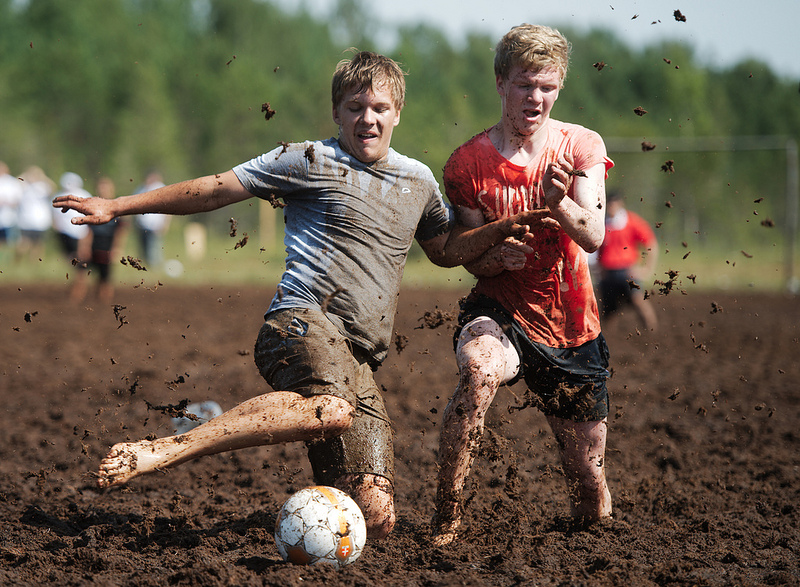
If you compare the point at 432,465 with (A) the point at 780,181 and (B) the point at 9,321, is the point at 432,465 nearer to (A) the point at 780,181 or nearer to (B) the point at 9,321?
(B) the point at 9,321

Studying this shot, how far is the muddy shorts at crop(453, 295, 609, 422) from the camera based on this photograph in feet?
13.6

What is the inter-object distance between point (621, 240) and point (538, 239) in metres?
7.48

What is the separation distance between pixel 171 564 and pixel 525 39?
2988 millimetres

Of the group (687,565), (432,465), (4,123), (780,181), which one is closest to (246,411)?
(687,565)

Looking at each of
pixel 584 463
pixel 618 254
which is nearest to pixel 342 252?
pixel 584 463

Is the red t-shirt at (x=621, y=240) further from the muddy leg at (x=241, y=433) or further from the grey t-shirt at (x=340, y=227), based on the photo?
the muddy leg at (x=241, y=433)

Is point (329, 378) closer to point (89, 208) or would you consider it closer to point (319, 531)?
point (319, 531)

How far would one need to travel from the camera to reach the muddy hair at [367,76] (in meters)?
3.96

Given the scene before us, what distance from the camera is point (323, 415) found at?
3.62 m

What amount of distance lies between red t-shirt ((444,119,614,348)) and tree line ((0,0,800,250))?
65.9 feet

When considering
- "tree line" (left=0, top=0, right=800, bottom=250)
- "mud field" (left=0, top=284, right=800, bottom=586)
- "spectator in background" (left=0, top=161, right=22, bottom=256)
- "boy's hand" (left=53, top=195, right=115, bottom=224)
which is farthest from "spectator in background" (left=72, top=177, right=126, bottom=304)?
"tree line" (left=0, top=0, right=800, bottom=250)

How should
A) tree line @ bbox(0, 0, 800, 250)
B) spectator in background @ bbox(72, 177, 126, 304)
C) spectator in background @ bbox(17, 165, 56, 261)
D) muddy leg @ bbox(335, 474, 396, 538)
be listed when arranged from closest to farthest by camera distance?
1. muddy leg @ bbox(335, 474, 396, 538)
2. spectator in background @ bbox(72, 177, 126, 304)
3. spectator in background @ bbox(17, 165, 56, 261)
4. tree line @ bbox(0, 0, 800, 250)

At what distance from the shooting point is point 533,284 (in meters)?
4.21

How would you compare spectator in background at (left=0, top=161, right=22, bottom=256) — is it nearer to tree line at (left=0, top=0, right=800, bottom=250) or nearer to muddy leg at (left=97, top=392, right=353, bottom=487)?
tree line at (left=0, top=0, right=800, bottom=250)
